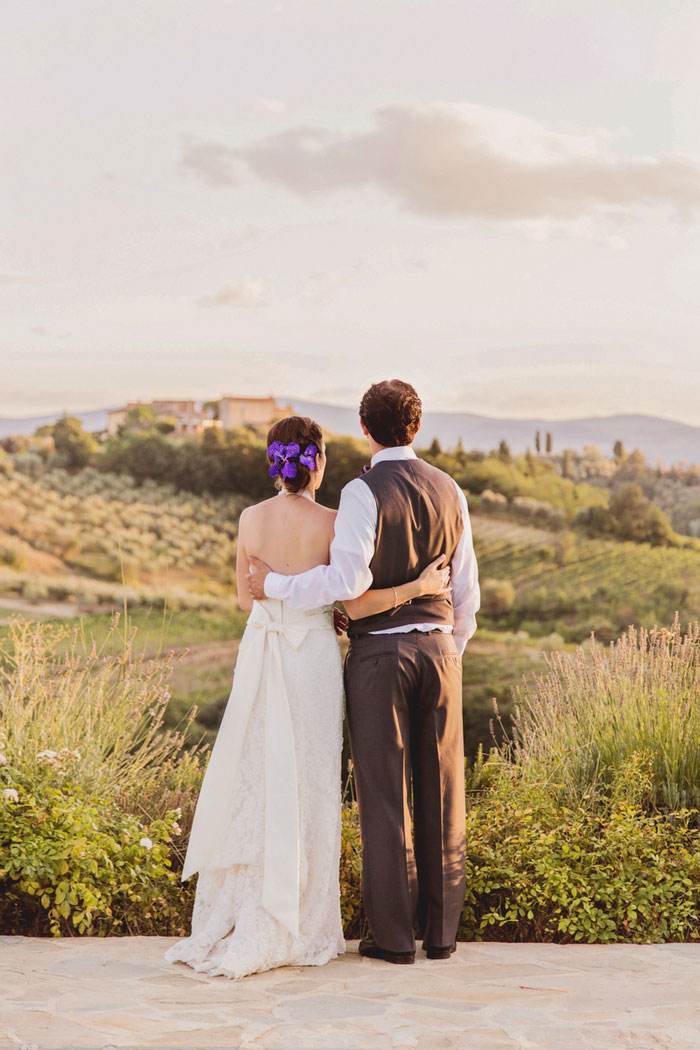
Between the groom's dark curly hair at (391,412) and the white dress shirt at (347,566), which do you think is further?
the groom's dark curly hair at (391,412)

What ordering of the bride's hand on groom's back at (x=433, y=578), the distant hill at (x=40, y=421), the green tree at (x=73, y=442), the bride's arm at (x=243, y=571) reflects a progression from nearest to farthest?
the bride's hand on groom's back at (x=433, y=578), the bride's arm at (x=243, y=571), the distant hill at (x=40, y=421), the green tree at (x=73, y=442)

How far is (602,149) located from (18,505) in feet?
26.3

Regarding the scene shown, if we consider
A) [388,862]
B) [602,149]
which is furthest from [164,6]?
[388,862]

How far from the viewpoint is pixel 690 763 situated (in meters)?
4.82

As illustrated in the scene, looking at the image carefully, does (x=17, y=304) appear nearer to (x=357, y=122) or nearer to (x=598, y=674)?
(x=357, y=122)

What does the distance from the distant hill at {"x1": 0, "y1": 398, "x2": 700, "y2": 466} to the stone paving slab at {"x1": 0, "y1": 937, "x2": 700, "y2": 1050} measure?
32.0ft

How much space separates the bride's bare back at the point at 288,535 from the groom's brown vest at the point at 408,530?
22cm

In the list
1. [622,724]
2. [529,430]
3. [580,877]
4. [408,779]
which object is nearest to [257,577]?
[408,779]

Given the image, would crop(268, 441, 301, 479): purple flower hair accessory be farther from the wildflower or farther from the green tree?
the green tree

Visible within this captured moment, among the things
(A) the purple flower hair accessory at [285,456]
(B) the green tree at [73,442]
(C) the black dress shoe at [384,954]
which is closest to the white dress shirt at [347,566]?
(A) the purple flower hair accessory at [285,456]

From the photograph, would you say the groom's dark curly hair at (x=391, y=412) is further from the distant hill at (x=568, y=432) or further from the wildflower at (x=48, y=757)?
the distant hill at (x=568, y=432)

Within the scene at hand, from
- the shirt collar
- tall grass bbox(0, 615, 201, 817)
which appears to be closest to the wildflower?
tall grass bbox(0, 615, 201, 817)

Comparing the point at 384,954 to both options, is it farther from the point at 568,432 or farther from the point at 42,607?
the point at 568,432

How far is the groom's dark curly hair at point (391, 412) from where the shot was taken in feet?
12.0
